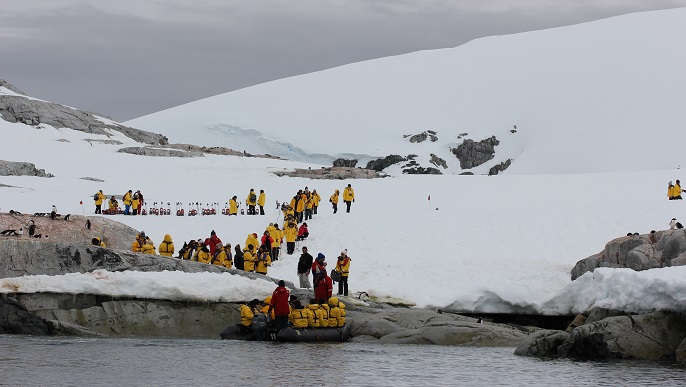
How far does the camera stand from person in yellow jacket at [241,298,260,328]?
23.7 meters

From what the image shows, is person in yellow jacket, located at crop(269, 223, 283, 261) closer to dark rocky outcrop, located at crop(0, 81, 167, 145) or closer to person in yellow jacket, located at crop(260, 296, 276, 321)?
person in yellow jacket, located at crop(260, 296, 276, 321)

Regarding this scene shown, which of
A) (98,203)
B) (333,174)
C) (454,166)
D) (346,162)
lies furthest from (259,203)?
(454,166)

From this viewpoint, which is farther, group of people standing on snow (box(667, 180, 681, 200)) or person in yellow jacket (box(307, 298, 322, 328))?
group of people standing on snow (box(667, 180, 681, 200))

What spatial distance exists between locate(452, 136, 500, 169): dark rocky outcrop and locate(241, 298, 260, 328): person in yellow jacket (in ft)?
271

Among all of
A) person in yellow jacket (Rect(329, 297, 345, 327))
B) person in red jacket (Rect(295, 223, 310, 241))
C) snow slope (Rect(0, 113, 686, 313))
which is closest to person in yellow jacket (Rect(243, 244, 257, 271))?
snow slope (Rect(0, 113, 686, 313))

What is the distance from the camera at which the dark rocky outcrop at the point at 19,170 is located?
54.3 m

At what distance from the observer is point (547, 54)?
457ft

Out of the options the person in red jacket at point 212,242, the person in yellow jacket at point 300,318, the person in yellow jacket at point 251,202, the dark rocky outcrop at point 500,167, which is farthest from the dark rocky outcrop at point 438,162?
the person in yellow jacket at point 300,318

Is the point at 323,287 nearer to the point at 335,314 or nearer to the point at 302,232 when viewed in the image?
the point at 335,314

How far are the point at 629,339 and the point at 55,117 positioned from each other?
6418cm

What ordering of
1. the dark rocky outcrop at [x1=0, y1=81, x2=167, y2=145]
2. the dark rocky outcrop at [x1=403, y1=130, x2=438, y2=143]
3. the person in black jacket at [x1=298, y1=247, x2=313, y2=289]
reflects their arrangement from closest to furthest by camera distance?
1. the person in black jacket at [x1=298, y1=247, x2=313, y2=289]
2. the dark rocky outcrop at [x1=0, y1=81, x2=167, y2=145]
3. the dark rocky outcrop at [x1=403, y1=130, x2=438, y2=143]

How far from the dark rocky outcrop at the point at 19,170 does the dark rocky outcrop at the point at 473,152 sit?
57377 mm

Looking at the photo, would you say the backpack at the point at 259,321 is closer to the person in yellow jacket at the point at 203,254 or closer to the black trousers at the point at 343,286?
the black trousers at the point at 343,286

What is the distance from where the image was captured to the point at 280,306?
76.0 ft
